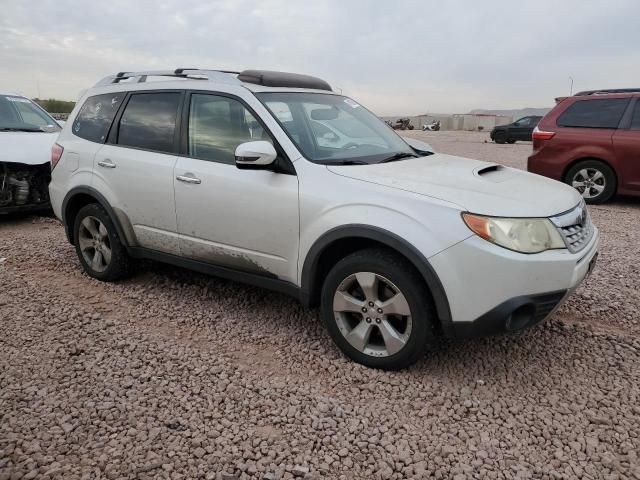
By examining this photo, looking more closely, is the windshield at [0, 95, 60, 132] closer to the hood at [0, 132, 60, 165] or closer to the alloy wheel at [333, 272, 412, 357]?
the hood at [0, 132, 60, 165]

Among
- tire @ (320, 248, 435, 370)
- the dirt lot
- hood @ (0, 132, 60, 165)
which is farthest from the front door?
hood @ (0, 132, 60, 165)

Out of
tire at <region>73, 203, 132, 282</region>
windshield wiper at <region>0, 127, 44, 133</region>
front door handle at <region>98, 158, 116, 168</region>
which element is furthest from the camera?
windshield wiper at <region>0, 127, 44, 133</region>

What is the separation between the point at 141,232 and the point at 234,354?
1.42 metres

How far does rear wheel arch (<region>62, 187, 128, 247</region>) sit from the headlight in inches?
114

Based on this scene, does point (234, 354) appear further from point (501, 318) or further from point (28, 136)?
point (28, 136)

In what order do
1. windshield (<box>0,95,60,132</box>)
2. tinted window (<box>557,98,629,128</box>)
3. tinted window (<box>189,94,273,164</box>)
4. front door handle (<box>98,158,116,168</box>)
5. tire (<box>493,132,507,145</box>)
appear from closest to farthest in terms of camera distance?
tinted window (<box>189,94,273,164</box>), front door handle (<box>98,158,116,168</box>), windshield (<box>0,95,60,132</box>), tinted window (<box>557,98,629,128</box>), tire (<box>493,132,507,145</box>)

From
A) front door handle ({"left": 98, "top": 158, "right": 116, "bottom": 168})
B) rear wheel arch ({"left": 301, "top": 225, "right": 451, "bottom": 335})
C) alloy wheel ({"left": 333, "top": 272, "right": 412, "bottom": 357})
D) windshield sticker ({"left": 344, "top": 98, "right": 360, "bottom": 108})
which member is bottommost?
alloy wheel ({"left": 333, "top": 272, "right": 412, "bottom": 357})

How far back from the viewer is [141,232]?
4148 mm

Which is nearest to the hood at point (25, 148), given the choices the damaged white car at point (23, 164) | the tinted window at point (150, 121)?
the damaged white car at point (23, 164)

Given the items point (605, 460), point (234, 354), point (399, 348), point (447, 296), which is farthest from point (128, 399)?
point (605, 460)

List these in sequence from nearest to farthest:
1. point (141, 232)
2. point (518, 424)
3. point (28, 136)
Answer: point (518, 424), point (141, 232), point (28, 136)

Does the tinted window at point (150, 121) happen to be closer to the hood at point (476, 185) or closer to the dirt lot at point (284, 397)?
the dirt lot at point (284, 397)

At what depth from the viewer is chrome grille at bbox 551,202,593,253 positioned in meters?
2.82

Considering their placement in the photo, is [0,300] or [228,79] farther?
[0,300]
